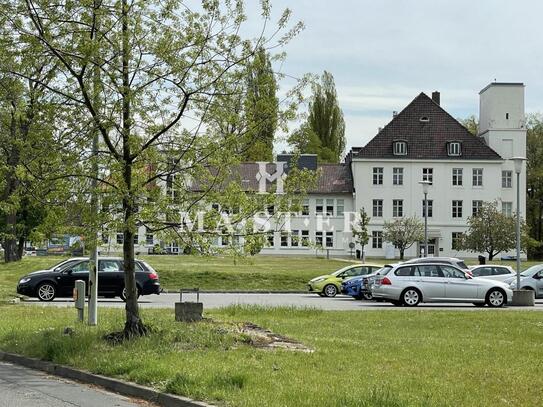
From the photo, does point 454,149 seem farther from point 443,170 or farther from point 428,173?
point 428,173

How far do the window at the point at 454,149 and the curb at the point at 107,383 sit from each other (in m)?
73.0

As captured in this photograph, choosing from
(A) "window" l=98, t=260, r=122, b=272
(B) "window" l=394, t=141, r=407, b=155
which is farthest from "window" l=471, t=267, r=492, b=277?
(B) "window" l=394, t=141, r=407, b=155

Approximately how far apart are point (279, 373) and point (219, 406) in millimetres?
1711

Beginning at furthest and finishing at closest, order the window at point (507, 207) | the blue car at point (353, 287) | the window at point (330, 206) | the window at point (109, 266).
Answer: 1. the window at point (330, 206)
2. the window at point (507, 207)
3. the blue car at point (353, 287)
4. the window at point (109, 266)

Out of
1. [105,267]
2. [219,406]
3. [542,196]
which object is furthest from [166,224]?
[542,196]

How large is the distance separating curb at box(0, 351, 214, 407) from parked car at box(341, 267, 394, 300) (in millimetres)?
18644

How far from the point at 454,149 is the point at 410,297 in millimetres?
58703

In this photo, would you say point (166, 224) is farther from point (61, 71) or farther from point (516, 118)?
point (516, 118)

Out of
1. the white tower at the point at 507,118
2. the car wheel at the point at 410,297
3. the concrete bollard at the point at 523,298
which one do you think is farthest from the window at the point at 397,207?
the car wheel at the point at 410,297

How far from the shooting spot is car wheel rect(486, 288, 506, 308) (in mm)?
27109

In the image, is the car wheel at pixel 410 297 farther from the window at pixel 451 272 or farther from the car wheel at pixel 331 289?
the car wheel at pixel 331 289

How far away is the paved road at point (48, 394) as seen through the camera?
1022 centimetres

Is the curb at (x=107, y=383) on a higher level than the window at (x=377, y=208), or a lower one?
lower

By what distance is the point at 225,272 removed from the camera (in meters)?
42.8
